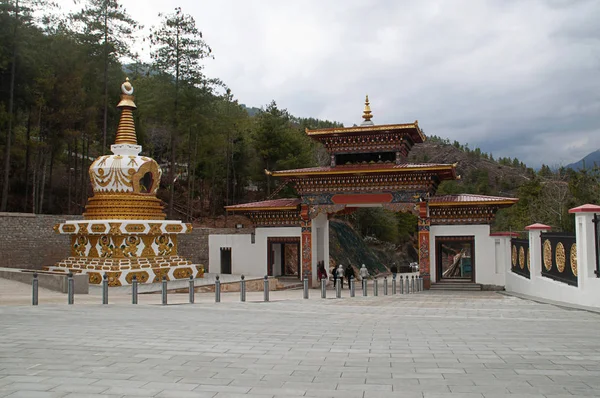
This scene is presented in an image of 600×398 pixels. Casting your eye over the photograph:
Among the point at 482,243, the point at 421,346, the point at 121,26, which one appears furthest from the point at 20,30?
the point at 421,346

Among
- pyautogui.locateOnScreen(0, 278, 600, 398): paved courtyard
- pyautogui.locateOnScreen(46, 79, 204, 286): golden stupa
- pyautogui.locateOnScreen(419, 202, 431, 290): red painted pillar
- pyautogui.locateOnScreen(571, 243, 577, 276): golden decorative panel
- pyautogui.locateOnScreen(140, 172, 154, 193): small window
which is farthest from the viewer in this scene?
pyautogui.locateOnScreen(140, 172, 154, 193): small window

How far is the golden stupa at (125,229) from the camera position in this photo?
813 inches

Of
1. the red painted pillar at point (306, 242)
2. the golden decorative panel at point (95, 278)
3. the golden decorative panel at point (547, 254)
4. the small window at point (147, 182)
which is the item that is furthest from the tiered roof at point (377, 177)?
the golden decorative panel at point (95, 278)

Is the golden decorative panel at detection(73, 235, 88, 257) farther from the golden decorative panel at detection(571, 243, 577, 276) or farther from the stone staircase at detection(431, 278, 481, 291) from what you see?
the golden decorative panel at detection(571, 243, 577, 276)

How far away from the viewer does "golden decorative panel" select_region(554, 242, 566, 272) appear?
41.7 ft

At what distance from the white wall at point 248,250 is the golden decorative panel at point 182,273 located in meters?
3.75

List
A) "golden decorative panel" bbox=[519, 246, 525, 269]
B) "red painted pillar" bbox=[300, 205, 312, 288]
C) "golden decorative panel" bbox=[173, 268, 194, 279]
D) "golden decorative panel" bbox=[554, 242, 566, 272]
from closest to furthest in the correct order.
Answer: "golden decorative panel" bbox=[554, 242, 566, 272] → "golden decorative panel" bbox=[519, 246, 525, 269] → "golden decorative panel" bbox=[173, 268, 194, 279] → "red painted pillar" bbox=[300, 205, 312, 288]

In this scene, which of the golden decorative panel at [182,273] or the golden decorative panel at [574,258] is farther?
the golden decorative panel at [182,273]

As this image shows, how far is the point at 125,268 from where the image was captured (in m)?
20.2

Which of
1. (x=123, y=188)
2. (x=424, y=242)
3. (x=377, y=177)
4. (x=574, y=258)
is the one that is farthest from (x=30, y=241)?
(x=574, y=258)

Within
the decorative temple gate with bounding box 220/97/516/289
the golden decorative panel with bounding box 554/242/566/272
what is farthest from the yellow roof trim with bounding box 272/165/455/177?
the golden decorative panel with bounding box 554/242/566/272

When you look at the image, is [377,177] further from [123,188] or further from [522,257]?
[123,188]

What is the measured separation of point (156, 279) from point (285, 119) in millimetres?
23456

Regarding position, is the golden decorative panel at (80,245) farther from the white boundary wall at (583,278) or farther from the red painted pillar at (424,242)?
the white boundary wall at (583,278)
